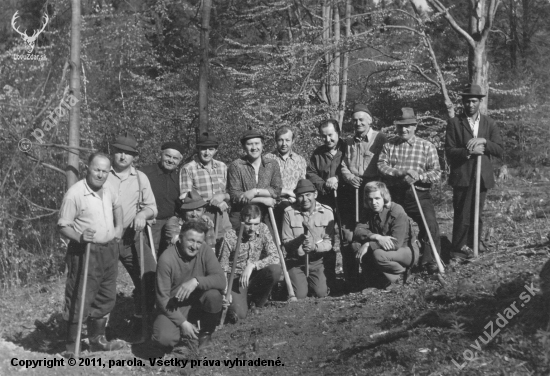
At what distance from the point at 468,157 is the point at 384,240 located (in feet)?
4.64

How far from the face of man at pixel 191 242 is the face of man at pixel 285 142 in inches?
75.1

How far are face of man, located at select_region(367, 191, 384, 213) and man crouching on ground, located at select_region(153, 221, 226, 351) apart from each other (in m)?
1.83

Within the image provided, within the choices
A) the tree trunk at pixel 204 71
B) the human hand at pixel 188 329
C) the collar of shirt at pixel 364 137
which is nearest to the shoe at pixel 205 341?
the human hand at pixel 188 329

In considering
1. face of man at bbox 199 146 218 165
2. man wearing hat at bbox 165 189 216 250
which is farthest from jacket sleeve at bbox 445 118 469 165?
man wearing hat at bbox 165 189 216 250

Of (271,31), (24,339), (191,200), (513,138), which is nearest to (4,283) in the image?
(24,339)

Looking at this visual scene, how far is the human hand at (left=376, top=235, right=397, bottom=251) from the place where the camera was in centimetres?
782

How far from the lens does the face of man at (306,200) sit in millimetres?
8117

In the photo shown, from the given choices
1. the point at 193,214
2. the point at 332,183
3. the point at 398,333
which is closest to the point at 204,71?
the point at 332,183

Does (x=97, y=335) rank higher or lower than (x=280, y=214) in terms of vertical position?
lower

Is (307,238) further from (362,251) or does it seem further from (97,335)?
(97,335)

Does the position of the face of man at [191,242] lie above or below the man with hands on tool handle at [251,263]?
above

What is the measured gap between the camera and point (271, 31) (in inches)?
910

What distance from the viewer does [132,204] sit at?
7625 mm

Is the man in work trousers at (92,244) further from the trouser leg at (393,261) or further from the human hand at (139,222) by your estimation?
the trouser leg at (393,261)
